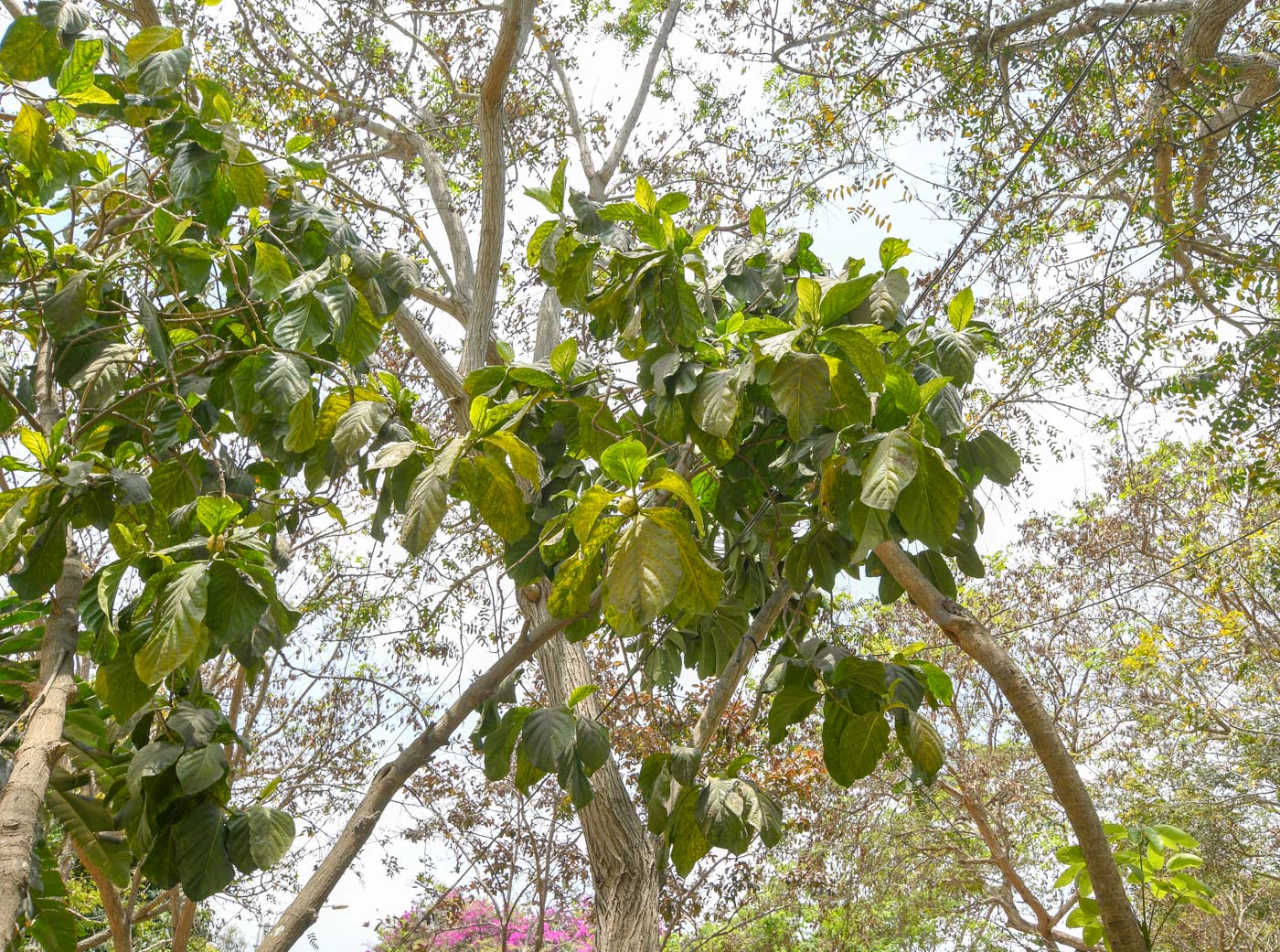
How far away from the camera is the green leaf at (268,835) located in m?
1.51

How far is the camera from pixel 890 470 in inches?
50.6

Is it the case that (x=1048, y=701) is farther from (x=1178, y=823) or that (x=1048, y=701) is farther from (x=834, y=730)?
(x=834, y=730)

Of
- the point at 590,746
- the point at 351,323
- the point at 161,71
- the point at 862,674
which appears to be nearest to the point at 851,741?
the point at 862,674

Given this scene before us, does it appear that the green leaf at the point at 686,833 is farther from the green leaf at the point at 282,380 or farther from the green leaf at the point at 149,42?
the green leaf at the point at 149,42

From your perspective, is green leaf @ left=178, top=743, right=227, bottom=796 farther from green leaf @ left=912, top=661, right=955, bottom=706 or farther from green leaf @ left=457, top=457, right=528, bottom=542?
green leaf @ left=912, top=661, right=955, bottom=706

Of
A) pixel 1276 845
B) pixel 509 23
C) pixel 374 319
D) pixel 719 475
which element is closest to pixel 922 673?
pixel 719 475

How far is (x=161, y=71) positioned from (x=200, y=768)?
1227mm

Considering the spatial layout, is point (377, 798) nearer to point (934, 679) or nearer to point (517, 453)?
point (517, 453)

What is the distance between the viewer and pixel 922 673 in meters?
2.00

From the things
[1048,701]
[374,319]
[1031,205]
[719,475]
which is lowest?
[719,475]

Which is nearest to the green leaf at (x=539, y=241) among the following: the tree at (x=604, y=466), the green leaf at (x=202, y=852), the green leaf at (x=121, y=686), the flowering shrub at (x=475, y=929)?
the tree at (x=604, y=466)

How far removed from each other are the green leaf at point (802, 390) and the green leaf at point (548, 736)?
2.83ft

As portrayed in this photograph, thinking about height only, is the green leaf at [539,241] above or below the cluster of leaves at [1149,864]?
above

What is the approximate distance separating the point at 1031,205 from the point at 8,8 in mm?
4357
